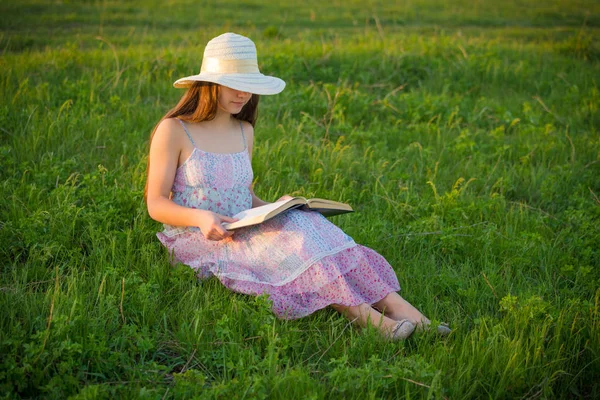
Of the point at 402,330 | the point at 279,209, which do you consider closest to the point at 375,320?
the point at 402,330

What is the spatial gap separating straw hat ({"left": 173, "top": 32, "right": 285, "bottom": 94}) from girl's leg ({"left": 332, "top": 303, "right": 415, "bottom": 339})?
1295 mm

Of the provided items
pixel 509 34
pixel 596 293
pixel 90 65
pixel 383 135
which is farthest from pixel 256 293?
pixel 509 34

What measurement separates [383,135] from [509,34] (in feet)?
25.2

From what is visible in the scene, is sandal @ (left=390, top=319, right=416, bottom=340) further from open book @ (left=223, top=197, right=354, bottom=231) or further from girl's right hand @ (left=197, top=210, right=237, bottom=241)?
girl's right hand @ (left=197, top=210, right=237, bottom=241)

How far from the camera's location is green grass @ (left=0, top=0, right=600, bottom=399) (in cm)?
285

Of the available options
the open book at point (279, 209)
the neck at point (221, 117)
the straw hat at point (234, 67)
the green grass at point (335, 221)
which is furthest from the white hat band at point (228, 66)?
the green grass at point (335, 221)

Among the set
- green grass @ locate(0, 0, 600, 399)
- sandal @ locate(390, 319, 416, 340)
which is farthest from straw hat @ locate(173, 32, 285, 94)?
sandal @ locate(390, 319, 416, 340)

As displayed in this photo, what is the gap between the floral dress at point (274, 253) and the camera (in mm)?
3320

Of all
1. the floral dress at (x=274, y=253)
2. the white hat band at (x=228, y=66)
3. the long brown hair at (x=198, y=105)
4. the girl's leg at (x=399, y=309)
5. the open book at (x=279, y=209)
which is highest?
the white hat band at (x=228, y=66)

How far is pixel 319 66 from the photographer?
26.2ft

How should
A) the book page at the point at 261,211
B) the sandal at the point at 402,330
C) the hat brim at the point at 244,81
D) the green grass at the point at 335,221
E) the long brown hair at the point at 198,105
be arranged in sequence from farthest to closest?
the long brown hair at the point at 198,105 < the hat brim at the point at 244,81 < the book page at the point at 261,211 < the sandal at the point at 402,330 < the green grass at the point at 335,221

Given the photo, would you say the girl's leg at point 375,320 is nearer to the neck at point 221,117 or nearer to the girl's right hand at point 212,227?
the girl's right hand at point 212,227

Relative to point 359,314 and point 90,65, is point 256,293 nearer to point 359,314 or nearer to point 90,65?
point 359,314

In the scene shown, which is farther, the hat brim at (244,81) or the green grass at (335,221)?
the hat brim at (244,81)
